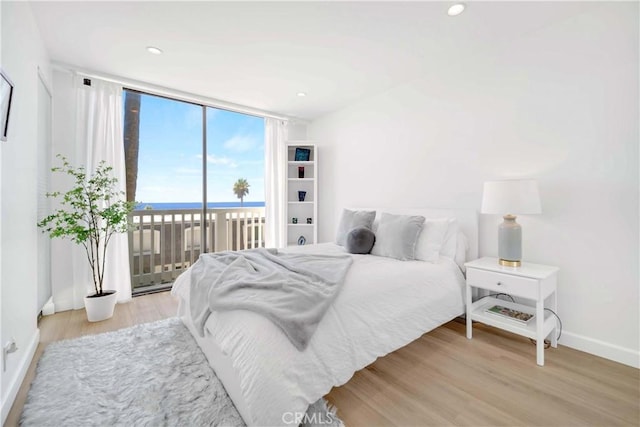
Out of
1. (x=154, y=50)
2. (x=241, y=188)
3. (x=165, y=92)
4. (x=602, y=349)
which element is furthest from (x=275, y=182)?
(x=602, y=349)

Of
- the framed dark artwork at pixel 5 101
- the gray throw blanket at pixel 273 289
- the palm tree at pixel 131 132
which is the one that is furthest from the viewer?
the palm tree at pixel 131 132

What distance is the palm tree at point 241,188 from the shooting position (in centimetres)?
557

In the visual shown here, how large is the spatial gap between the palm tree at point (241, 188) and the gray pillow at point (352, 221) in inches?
117

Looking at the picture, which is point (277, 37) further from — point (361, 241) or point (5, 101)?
point (361, 241)

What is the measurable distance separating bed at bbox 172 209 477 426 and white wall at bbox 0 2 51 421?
36.6 inches

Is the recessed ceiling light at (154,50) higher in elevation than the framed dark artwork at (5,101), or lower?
higher

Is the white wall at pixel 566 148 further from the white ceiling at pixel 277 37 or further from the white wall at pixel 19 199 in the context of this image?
the white wall at pixel 19 199

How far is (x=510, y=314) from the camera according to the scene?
2.18 metres

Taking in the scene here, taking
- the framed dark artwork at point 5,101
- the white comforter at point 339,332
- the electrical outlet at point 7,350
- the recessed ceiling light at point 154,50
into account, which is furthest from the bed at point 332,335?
the recessed ceiling light at point 154,50

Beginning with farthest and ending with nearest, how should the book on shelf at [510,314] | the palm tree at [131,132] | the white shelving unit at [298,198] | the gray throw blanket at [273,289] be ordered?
1. the white shelving unit at [298,198]
2. the palm tree at [131,132]
3. the book on shelf at [510,314]
4. the gray throw blanket at [273,289]

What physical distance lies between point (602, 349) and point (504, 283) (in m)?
0.80

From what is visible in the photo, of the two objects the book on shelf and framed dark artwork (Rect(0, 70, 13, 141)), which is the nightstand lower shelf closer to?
the book on shelf

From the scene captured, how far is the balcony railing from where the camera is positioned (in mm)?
3787

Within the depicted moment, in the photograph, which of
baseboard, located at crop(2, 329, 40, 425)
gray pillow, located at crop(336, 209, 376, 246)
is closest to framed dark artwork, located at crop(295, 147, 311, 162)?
gray pillow, located at crop(336, 209, 376, 246)
